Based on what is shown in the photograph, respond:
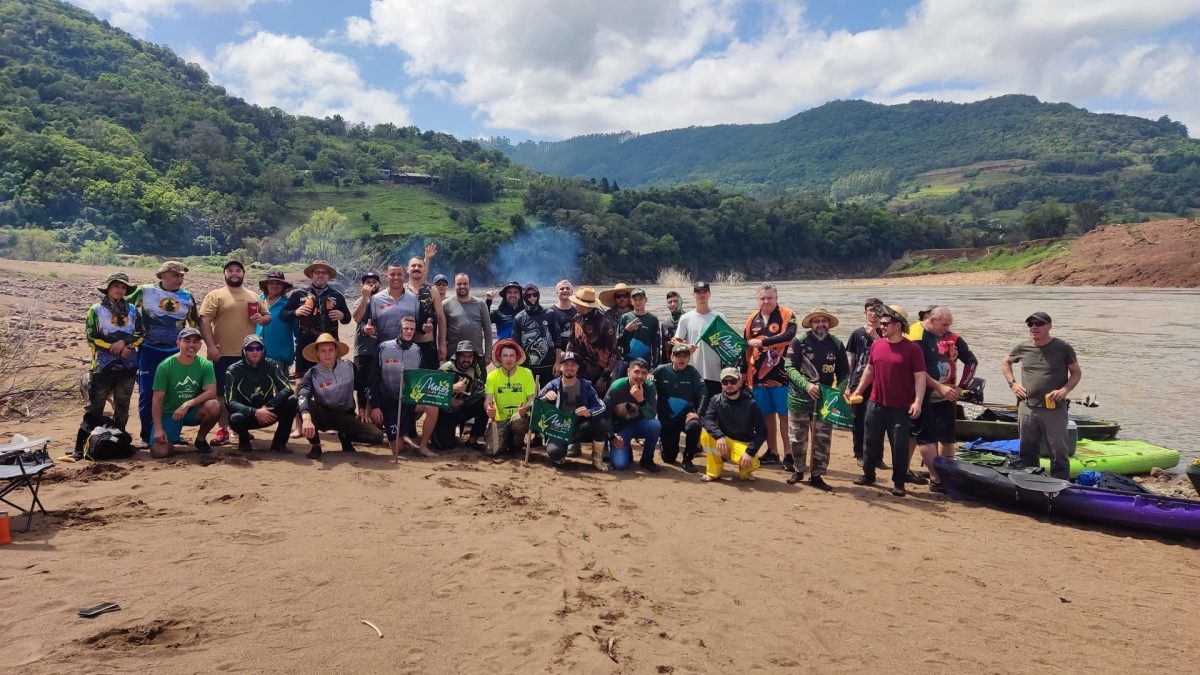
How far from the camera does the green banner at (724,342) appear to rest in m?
7.59

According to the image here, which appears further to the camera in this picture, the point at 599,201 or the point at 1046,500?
the point at 599,201

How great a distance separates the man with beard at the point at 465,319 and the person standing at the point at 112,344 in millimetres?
3028

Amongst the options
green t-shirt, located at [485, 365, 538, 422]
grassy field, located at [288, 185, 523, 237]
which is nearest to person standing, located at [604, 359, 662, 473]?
green t-shirt, located at [485, 365, 538, 422]

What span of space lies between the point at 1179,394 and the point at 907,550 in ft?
39.4

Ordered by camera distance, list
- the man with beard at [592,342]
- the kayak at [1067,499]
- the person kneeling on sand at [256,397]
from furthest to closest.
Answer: the man with beard at [592,342] → the person kneeling on sand at [256,397] → the kayak at [1067,499]

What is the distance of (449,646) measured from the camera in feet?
11.8

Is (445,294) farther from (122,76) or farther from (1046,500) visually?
(122,76)

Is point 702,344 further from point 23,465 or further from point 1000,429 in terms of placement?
point 23,465

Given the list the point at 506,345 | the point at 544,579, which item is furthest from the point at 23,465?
the point at 506,345

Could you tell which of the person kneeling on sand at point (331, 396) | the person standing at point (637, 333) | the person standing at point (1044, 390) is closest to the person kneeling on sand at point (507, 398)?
the person kneeling on sand at point (331, 396)

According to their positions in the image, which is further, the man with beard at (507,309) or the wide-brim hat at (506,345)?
the man with beard at (507,309)

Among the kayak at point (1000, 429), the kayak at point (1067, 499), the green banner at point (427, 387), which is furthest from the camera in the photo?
Result: the kayak at point (1000, 429)

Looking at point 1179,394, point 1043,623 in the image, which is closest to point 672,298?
point 1043,623

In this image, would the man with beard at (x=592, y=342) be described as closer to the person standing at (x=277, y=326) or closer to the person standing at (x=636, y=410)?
the person standing at (x=636, y=410)
